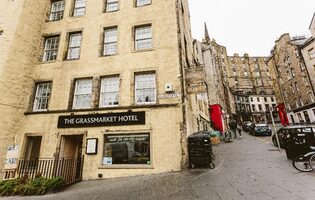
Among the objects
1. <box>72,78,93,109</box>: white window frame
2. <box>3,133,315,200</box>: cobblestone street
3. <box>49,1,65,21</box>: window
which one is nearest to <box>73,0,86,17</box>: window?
<box>49,1,65,21</box>: window

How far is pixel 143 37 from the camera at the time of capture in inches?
505

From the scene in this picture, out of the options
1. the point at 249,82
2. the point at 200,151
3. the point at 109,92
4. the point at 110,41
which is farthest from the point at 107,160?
the point at 249,82

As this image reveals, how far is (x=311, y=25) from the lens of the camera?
32.3m

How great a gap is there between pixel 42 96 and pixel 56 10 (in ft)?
23.5

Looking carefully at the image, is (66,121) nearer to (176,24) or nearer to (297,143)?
(176,24)

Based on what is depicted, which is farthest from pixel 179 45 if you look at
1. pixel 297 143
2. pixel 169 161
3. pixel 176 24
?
pixel 297 143

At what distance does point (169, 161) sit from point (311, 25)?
1446 inches

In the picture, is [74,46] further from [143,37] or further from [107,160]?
[107,160]

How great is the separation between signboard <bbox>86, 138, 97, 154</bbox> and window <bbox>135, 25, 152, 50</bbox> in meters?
6.31

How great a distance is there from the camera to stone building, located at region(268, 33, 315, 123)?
3462 cm

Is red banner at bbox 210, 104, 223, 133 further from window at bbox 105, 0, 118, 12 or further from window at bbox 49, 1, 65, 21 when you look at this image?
window at bbox 49, 1, 65, 21

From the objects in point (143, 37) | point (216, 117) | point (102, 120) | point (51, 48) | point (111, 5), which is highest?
point (111, 5)

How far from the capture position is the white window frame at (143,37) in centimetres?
1262

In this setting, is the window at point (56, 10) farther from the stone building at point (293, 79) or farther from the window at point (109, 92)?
the stone building at point (293, 79)
